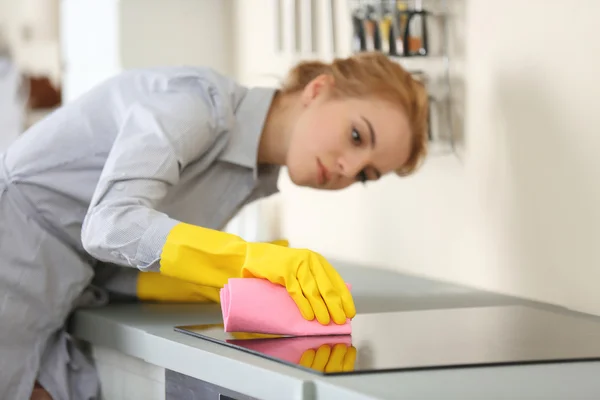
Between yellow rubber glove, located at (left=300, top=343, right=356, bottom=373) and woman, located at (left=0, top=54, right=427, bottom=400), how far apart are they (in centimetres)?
17

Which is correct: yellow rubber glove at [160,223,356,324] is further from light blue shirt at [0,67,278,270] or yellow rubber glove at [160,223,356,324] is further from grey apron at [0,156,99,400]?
grey apron at [0,156,99,400]

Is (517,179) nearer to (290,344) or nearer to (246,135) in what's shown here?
(246,135)

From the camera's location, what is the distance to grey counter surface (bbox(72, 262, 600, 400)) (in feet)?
2.47

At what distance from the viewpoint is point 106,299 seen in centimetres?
127

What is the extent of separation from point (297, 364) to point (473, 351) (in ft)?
0.62

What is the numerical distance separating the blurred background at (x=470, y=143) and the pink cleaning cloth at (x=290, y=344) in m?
0.42

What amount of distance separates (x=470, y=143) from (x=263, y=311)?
59cm

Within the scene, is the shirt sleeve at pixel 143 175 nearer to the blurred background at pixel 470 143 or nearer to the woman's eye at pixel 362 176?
the woman's eye at pixel 362 176

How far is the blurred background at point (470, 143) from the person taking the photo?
1.21m

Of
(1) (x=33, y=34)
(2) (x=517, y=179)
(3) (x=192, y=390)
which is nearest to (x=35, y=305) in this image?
(3) (x=192, y=390)

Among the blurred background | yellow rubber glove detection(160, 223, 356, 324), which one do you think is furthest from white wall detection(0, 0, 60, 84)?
yellow rubber glove detection(160, 223, 356, 324)

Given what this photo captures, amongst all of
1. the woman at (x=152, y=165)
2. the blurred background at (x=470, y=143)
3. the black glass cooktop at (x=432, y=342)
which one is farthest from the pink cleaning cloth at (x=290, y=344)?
the blurred background at (x=470, y=143)

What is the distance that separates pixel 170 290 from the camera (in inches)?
49.9

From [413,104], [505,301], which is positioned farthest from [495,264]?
[413,104]
